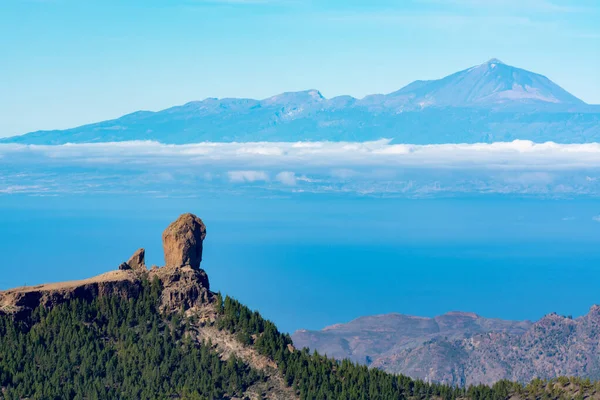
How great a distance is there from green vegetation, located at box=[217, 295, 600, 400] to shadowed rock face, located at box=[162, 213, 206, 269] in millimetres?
6938

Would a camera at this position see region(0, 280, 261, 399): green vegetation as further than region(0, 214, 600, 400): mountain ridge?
No

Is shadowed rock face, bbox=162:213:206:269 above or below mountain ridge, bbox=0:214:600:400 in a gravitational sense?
above

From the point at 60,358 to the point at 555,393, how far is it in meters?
43.7

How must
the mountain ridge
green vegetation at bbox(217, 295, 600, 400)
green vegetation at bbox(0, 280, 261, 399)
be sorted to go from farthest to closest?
green vegetation at bbox(217, 295, 600, 400) → the mountain ridge → green vegetation at bbox(0, 280, 261, 399)

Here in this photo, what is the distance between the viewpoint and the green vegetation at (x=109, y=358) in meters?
91.7

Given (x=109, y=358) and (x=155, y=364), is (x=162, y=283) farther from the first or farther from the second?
(x=109, y=358)

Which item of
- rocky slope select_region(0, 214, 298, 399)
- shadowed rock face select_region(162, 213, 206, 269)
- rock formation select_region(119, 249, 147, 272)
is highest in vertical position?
shadowed rock face select_region(162, 213, 206, 269)

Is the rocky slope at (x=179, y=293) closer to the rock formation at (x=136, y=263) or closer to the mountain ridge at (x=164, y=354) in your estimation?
the rock formation at (x=136, y=263)

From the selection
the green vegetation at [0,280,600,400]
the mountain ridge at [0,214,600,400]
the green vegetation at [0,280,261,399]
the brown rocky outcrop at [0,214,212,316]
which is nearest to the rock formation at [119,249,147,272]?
the brown rocky outcrop at [0,214,212,316]

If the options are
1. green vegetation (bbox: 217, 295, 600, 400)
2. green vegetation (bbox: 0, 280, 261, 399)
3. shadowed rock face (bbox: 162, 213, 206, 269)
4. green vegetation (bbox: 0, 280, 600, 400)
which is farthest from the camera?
shadowed rock face (bbox: 162, 213, 206, 269)

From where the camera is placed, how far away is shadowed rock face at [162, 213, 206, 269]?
106438 mm

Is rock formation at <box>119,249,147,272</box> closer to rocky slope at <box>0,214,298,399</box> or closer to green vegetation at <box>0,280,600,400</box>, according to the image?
rocky slope at <box>0,214,298,399</box>

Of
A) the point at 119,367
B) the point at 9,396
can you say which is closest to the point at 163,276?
the point at 119,367

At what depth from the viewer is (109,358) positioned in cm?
9575
